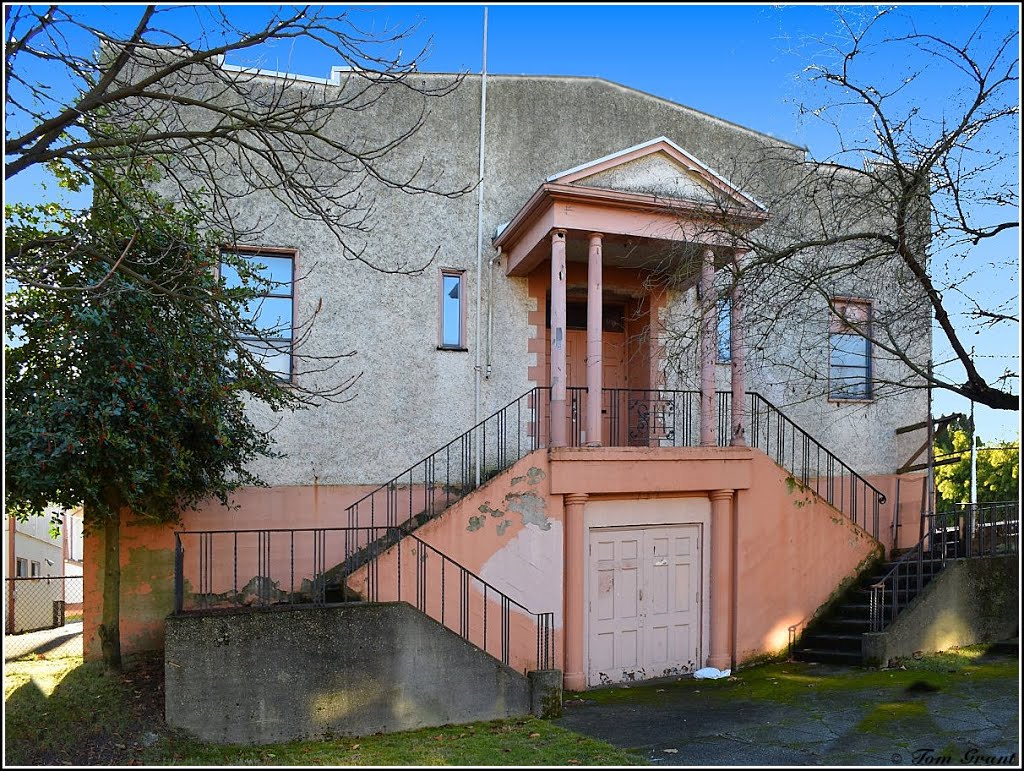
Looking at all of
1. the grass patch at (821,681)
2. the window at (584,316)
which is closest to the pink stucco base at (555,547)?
the grass patch at (821,681)

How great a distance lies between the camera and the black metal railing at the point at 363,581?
352 inches

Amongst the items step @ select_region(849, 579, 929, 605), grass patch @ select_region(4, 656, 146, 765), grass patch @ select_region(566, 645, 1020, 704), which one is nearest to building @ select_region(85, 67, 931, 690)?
step @ select_region(849, 579, 929, 605)

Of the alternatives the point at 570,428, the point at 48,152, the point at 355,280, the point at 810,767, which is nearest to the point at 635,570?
the point at 570,428

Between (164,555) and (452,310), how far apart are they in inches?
195

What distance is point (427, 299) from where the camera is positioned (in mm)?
11320

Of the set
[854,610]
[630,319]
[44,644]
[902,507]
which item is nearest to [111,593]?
[44,644]

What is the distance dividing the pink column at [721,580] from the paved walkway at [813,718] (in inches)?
15.2

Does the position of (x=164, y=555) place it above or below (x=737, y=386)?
below

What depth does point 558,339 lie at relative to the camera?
10.1m

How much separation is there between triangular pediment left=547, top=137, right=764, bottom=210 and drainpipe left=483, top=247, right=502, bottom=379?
1.99m

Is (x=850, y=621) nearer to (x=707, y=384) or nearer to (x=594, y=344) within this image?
(x=707, y=384)

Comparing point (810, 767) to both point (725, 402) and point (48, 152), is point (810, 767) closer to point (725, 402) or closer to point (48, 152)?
point (725, 402)

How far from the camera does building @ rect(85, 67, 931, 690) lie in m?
9.72

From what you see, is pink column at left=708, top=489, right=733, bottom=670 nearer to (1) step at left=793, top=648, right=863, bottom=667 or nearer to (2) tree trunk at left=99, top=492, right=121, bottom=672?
(1) step at left=793, top=648, right=863, bottom=667
